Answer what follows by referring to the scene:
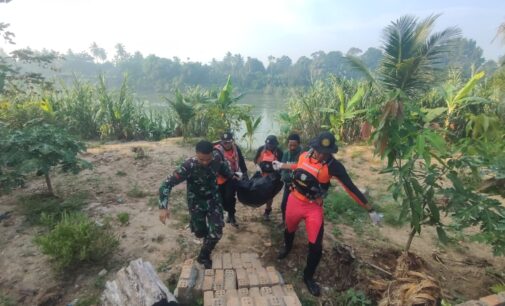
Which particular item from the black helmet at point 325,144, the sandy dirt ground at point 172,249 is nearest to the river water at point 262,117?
the sandy dirt ground at point 172,249

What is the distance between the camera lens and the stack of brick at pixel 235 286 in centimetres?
269

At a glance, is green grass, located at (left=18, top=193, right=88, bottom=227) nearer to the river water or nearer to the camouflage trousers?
the camouflage trousers

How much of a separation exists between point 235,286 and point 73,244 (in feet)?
6.19

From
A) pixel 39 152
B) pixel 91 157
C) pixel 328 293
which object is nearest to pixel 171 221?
pixel 39 152

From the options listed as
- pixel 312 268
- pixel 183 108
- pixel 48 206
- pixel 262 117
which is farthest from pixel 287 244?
pixel 262 117

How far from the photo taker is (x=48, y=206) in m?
4.86

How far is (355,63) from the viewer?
290 inches

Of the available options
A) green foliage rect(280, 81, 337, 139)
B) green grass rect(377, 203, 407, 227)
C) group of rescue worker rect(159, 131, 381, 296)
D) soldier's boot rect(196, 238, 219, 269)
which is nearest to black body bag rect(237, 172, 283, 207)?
group of rescue worker rect(159, 131, 381, 296)

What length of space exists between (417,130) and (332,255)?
1.85 m

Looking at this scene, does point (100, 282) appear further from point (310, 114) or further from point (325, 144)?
point (310, 114)

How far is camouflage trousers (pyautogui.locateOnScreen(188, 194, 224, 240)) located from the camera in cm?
344

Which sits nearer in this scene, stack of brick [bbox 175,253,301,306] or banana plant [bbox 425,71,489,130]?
stack of brick [bbox 175,253,301,306]

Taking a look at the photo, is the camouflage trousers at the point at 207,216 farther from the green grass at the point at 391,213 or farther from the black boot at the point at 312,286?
the green grass at the point at 391,213

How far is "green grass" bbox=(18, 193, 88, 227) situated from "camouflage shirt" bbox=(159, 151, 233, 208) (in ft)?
7.12
